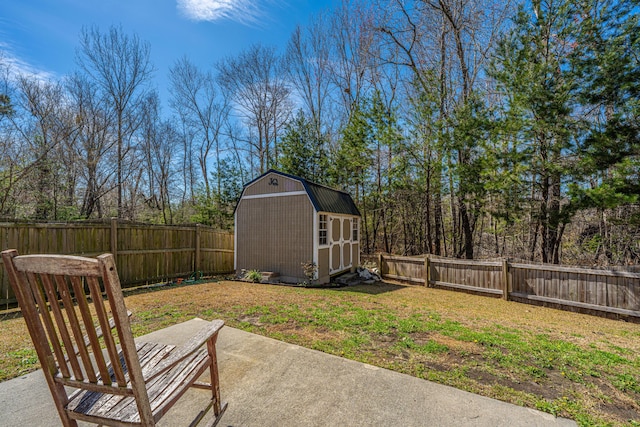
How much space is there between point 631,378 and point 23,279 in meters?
4.62

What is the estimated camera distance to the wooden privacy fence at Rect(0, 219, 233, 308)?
4.84 m

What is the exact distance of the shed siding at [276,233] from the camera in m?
8.09

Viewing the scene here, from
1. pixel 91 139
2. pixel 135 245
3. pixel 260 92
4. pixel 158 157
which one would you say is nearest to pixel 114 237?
pixel 135 245

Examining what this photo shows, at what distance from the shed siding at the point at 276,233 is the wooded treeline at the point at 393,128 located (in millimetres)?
4428

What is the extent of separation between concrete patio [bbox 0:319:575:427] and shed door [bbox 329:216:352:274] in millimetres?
6003

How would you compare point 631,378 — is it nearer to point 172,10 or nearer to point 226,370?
point 226,370

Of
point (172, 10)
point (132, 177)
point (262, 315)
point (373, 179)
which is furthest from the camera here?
point (132, 177)

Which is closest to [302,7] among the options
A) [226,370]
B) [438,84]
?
[438,84]

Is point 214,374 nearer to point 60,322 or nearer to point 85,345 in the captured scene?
point 85,345

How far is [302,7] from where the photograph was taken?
12.7 m

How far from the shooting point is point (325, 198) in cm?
872

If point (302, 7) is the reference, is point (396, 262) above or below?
below

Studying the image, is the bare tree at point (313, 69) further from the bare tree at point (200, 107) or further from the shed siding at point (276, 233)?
the shed siding at point (276, 233)

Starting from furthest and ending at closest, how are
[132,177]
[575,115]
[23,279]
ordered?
[132,177], [575,115], [23,279]
